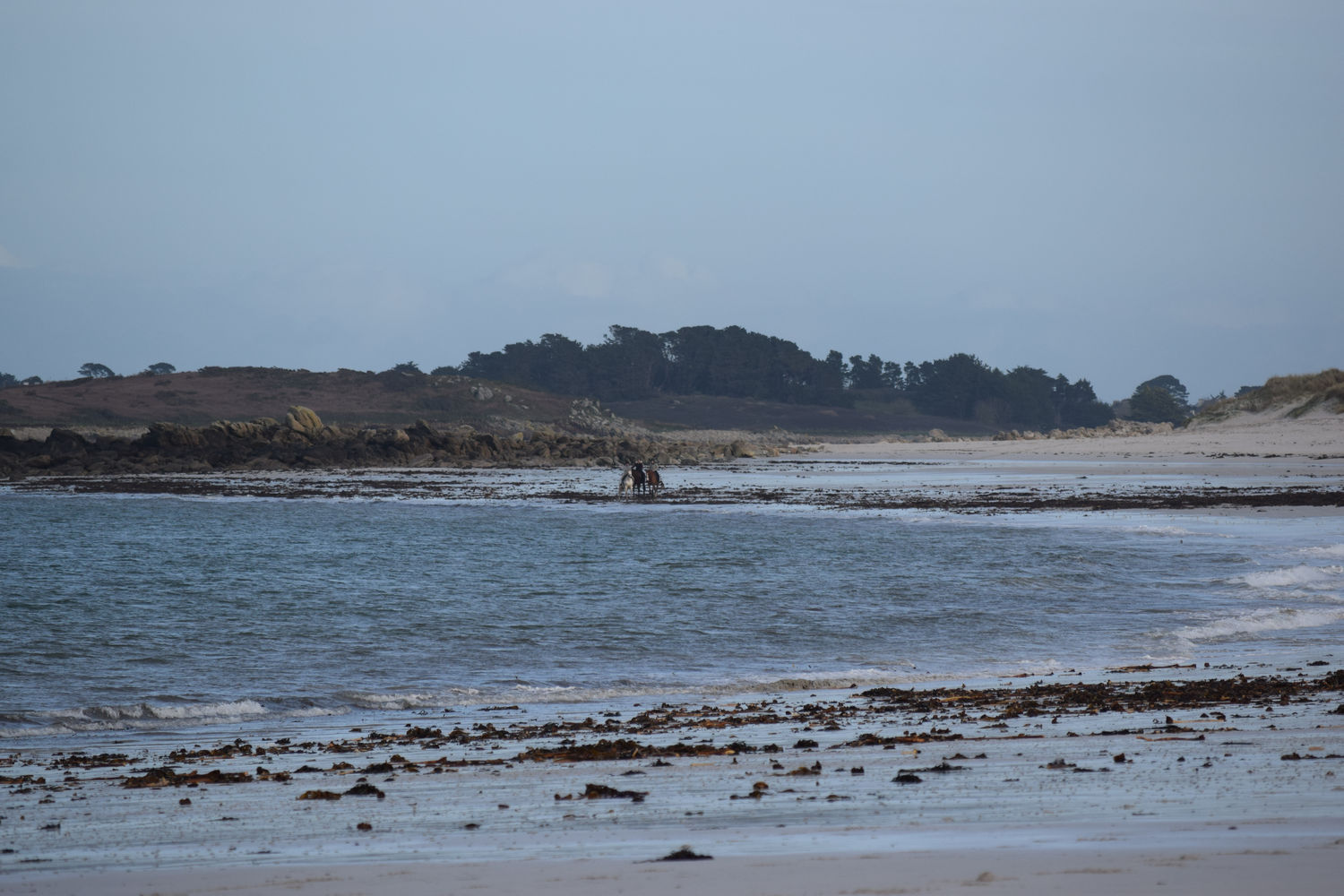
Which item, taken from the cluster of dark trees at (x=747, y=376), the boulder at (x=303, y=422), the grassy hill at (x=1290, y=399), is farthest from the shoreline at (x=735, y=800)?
the cluster of dark trees at (x=747, y=376)

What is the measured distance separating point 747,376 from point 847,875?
402 feet

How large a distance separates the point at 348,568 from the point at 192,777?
13.7 m

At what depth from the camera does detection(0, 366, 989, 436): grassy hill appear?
76.1 meters

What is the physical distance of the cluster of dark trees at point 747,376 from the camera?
124 m

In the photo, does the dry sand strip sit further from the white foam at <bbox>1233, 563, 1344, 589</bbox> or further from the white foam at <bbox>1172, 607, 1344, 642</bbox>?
the white foam at <bbox>1233, 563, 1344, 589</bbox>

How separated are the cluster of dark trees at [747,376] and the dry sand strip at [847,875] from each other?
382 ft


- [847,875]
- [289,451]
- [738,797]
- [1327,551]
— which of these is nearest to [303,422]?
[289,451]

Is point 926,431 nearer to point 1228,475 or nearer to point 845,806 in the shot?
point 1228,475

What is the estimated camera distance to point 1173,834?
14.0 ft

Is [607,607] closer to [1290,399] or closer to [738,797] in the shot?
[738,797]

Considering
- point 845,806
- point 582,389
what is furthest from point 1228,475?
point 582,389

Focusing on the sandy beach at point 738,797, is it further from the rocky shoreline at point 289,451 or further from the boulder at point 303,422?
the boulder at point 303,422

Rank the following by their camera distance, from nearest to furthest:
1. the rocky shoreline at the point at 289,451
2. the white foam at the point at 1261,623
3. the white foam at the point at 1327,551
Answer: the white foam at the point at 1261,623 < the white foam at the point at 1327,551 < the rocky shoreline at the point at 289,451

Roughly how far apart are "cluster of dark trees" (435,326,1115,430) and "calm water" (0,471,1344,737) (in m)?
97.2
